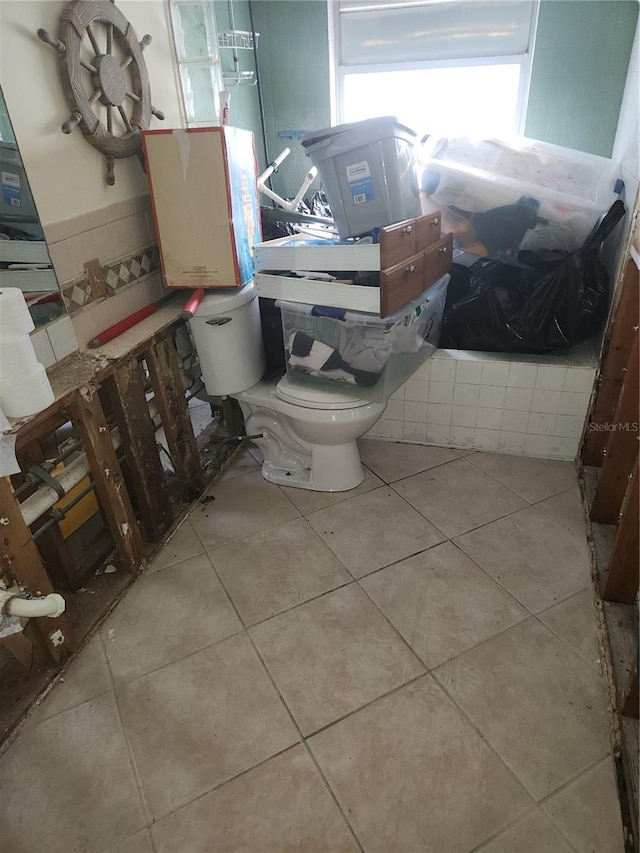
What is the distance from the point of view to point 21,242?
1427 millimetres

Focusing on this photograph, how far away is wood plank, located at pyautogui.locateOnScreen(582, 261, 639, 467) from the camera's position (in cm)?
179

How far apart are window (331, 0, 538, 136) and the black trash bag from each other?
702 millimetres

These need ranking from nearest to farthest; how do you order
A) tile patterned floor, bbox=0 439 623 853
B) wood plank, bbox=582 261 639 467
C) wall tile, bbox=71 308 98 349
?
tile patterned floor, bbox=0 439 623 853 < wall tile, bbox=71 308 98 349 < wood plank, bbox=582 261 639 467

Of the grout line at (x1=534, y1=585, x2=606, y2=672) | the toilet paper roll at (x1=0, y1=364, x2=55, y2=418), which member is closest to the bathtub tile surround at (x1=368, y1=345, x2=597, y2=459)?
the grout line at (x1=534, y1=585, x2=606, y2=672)

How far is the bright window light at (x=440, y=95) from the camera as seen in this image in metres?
2.57

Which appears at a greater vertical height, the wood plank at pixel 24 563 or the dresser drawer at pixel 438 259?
the dresser drawer at pixel 438 259

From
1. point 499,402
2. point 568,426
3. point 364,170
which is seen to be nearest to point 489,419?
point 499,402

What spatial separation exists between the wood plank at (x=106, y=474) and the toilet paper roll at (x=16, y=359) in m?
0.24

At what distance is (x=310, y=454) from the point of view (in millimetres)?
2176

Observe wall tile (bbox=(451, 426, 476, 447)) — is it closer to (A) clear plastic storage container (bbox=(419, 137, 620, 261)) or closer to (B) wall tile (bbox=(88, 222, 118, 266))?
(A) clear plastic storage container (bbox=(419, 137, 620, 261))

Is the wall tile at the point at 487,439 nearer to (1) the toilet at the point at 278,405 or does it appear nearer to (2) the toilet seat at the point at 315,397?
(1) the toilet at the point at 278,405

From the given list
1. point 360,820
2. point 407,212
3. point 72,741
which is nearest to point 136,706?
point 72,741

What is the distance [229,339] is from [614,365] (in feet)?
4.62

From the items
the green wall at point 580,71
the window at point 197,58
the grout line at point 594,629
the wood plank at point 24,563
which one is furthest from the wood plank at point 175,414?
the green wall at point 580,71
